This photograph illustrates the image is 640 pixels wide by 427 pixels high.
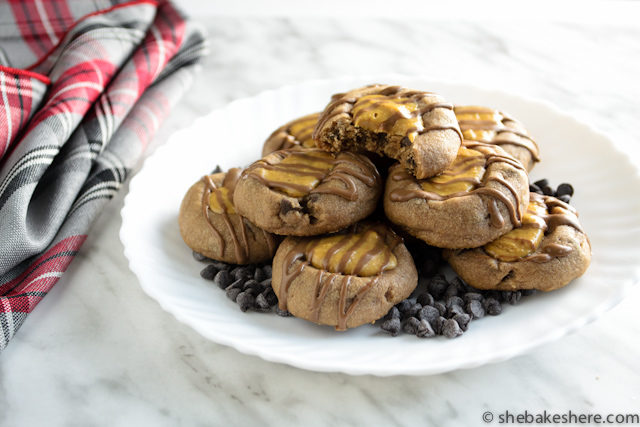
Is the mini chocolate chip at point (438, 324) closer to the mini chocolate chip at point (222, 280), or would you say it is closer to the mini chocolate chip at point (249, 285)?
the mini chocolate chip at point (249, 285)

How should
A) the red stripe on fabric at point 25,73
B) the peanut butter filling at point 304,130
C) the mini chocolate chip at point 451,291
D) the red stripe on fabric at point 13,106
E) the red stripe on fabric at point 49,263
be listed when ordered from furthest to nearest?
the red stripe on fabric at point 25,73 < the red stripe on fabric at point 13,106 < the peanut butter filling at point 304,130 < the red stripe on fabric at point 49,263 < the mini chocolate chip at point 451,291

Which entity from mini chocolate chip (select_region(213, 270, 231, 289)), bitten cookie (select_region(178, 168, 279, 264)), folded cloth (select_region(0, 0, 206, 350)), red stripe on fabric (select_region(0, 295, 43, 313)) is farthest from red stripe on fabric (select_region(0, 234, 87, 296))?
mini chocolate chip (select_region(213, 270, 231, 289))

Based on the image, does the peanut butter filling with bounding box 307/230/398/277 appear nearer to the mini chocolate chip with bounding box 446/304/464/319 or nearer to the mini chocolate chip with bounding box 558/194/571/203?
the mini chocolate chip with bounding box 446/304/464/319

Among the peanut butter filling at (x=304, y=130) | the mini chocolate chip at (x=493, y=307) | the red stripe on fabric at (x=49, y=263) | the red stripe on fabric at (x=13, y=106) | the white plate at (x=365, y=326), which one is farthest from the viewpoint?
the red stripe on fabric at (x=13, y=106)

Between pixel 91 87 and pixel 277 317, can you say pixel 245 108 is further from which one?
pixel 277 317

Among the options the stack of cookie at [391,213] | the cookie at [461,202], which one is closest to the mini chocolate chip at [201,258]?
the stack of cookie at [391,213]

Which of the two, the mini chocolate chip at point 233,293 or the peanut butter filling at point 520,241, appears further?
the mini chocolate chip at point 233,293

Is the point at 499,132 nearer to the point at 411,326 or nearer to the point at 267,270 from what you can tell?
the point at 411,326
